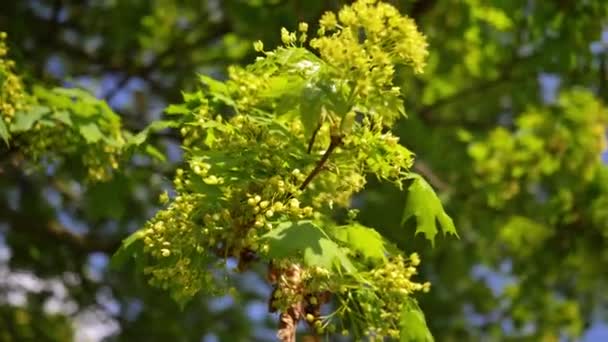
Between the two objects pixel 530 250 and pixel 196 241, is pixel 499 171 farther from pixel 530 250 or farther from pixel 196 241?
pixel 196 241

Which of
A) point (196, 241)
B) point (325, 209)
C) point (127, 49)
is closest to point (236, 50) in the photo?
point (127, 49)

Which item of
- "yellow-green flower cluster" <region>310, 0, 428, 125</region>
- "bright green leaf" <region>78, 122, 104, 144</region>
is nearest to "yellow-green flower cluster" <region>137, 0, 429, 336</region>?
"yellow-green flower cluster" <region>310, 0, 428, 125</region>

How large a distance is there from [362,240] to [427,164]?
5.21m

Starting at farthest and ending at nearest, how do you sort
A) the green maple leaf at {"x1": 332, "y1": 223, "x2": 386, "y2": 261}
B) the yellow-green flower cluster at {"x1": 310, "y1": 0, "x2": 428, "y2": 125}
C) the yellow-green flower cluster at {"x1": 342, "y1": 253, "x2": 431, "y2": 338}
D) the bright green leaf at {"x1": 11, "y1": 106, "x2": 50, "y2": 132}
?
the bright green leaf at {"x1": 11, "y1": 106, "x2": 50, "y2": 132}
the green maple leaf at {"x1": 332, "y1": 223, "x2": 386, "y2": 261}
the yellow-green flower cluster at {"x1": 342, "y1": 253, "x2": 431, "y2": 338}
the yellow-green flower cluster at {"x1": 310, "y1": 0, "x2": 428, "y2": 125}

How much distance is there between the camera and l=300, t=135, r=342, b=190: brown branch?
2895 millimetres

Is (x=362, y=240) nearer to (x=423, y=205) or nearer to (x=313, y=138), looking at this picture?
(x=423, y=205)

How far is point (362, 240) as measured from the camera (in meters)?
3.28

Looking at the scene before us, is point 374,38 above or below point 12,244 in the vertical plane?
below

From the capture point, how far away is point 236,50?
8.36 meters

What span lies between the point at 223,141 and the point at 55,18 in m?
4.70

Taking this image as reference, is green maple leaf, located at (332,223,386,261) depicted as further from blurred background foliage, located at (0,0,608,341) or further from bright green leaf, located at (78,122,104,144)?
blurred background foliage, located at (0,0,608,341)

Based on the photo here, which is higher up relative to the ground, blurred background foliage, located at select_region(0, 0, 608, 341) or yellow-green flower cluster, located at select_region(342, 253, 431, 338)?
blurred background foliage, located at select_region(0, 0, 608, 341)

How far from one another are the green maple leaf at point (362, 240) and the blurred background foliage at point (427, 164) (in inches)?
105

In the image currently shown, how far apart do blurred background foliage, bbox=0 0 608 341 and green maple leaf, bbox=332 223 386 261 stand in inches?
105
